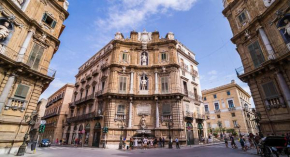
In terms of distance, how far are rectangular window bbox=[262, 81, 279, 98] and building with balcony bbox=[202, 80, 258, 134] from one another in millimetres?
22921

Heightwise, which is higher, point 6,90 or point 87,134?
point 6,90

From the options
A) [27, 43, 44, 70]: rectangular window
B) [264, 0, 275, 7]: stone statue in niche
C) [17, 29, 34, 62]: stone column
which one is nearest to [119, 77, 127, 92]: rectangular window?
[27, 43, 44, 70]: rectangular window

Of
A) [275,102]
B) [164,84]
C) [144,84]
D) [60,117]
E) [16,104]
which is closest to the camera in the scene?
[16,104]

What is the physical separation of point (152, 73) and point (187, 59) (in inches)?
357

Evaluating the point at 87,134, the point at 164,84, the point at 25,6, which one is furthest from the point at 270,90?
the point at 87,134

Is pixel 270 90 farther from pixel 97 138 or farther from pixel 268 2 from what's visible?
pixel 97 138

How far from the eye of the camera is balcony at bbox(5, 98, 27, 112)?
1153 cm

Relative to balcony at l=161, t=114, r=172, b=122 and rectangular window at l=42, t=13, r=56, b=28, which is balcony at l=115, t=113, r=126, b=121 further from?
rectangular window at l=42, t=13, r=56, b=28

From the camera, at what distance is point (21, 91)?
1254 cm

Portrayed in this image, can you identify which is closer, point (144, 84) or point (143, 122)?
point (143, 122)

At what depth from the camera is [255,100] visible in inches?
542

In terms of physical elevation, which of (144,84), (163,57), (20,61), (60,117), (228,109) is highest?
(163,57)

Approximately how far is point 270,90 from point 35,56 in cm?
2308

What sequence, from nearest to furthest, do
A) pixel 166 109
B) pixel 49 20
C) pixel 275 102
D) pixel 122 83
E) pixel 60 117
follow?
pixel 275 102, pixel 49 20, pixel 166 109, pixel 122 83, pixel 60 117
